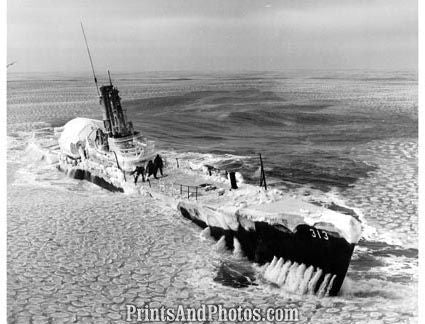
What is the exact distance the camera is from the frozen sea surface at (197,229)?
12766 mm

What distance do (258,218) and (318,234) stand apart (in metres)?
2.20

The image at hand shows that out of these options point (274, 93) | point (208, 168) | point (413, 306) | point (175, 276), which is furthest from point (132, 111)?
point (413, 306)

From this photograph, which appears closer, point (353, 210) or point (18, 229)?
point (18, 229)

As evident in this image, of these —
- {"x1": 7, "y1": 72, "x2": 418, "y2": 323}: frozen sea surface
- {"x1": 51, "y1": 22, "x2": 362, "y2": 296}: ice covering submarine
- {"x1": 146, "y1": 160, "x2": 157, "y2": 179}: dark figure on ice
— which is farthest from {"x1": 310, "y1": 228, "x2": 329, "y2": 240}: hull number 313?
{"x1": 146, "y1": 160, "x2": 157, "y2": 179}: dark figure on ice

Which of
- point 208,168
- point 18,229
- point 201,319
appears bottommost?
point 201,319

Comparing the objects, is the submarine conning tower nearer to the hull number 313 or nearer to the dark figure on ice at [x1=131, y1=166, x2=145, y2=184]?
the dark figure on ice at [x1=131, y1=166, x2=145, y2=184]

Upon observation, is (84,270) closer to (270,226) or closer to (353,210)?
(270,226)

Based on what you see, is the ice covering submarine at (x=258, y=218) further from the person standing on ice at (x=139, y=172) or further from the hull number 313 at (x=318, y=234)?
the person standing on ice at (x=139, y=172)

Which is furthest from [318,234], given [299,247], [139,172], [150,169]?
[139,172]

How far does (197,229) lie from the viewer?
1773 cm

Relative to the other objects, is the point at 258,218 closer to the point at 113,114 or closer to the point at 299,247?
the point at 299,247

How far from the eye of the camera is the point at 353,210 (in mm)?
19547

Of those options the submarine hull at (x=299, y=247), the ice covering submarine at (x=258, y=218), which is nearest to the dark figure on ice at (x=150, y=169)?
the ice covering submarine at (x=258, y=218)

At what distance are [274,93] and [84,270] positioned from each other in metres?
47.8
